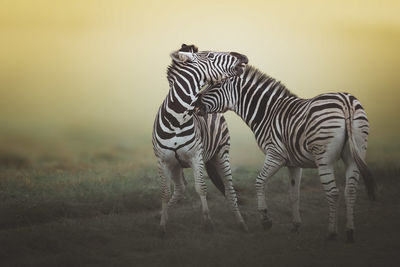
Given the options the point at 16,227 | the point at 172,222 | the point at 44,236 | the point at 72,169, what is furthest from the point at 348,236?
the point at 72,169

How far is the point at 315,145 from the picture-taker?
24.9 ft

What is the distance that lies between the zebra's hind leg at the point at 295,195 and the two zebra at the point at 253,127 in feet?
0.05

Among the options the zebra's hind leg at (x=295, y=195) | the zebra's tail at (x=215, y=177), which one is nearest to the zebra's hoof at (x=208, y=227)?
the zebra's tail at (x=215, y=177)

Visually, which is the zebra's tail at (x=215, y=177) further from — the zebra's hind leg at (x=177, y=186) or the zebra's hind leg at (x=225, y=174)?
the zebra's hind leg at (x=177, y=186)

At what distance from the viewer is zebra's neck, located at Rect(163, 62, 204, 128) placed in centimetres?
795

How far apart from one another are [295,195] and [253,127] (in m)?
1.15

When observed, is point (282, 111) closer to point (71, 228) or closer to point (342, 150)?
point (342, 150)

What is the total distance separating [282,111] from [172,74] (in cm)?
163

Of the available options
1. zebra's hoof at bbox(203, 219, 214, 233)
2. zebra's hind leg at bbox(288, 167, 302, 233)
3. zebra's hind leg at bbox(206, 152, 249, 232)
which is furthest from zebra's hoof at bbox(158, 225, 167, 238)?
zebra's hind leg at bbox(288, 167, 302, 233)

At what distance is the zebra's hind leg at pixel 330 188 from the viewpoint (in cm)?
751

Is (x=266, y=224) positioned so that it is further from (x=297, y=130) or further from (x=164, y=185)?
(x=164, y=185)

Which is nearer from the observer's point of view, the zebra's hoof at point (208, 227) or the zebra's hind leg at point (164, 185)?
the zebra's hind leg at point (164, 185)

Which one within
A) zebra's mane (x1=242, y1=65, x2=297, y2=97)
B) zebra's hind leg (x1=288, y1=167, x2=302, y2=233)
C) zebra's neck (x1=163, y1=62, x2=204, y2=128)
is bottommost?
zebra's hind leg (x1=288, y1=167, x2=302, y2=233)

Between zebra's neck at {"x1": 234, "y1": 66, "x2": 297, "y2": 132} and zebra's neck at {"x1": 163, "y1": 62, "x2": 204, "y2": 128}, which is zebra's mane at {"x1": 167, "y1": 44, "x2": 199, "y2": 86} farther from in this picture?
zebra's neck at {"x1": 234, "y1": 66, "x2": 297, "y2": 132}
